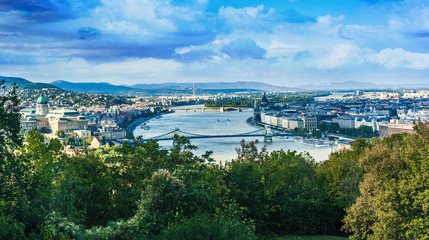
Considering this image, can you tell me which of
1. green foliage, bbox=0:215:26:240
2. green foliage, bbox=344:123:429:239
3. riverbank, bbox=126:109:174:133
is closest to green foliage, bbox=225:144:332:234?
green foliage, bbox=344:123:429:239

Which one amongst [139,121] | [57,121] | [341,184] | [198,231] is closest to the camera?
[198,231]

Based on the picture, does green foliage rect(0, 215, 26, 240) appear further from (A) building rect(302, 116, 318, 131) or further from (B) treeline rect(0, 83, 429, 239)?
(A) building rect(302, 116, 318, 131)

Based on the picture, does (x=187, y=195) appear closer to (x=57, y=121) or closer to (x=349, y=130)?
(x=349, y=130)

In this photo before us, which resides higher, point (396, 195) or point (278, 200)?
point (396, 195)

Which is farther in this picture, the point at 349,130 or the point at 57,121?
the point at 57,121

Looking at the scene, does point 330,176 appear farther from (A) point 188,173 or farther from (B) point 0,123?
(B) point 0,123

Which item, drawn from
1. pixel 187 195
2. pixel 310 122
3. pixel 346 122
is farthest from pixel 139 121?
pixel 187 195

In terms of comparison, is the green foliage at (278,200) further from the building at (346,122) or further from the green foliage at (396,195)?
the building at (346,122)

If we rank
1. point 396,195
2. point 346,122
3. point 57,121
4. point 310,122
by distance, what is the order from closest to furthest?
point 396,195, point 57,121, point 346,122, point 310,122

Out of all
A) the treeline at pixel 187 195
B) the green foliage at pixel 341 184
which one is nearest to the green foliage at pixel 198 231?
the treeline at pixel 187 195
